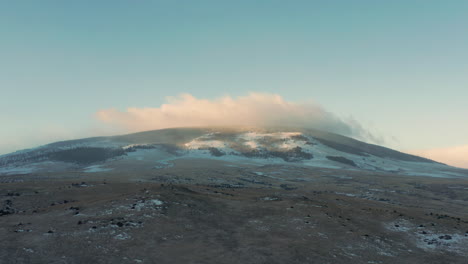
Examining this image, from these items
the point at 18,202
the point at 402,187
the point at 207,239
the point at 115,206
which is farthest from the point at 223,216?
the point at 402,187

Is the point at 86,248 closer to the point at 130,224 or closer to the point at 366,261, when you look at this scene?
the point at 130,224

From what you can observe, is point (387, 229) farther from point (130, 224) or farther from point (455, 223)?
point (130, 224)

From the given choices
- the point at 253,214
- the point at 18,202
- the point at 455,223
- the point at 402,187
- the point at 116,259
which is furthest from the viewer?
the point at 402,187

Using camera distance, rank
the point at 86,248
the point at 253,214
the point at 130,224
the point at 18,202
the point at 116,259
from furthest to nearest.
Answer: the point at 18,202 → the point at 253,214 → the point at 130,224 → the point at 86,248 → the point at 116,259

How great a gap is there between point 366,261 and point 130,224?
87.0 ft

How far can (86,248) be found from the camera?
3073cm

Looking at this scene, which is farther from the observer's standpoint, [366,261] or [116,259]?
[366,261]

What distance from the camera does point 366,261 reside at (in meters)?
32.3

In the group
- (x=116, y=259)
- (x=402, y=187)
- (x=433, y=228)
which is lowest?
(x=402, y=187)

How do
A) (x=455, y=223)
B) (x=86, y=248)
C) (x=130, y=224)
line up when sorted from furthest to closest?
1. (x=455, y=223)
2. (x=130, y=224)
3. (x=86, y=248)

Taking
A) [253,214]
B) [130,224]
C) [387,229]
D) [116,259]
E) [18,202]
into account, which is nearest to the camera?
[116,259]

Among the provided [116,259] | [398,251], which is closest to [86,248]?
[116,259]

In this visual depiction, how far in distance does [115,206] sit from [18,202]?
24.5 meters

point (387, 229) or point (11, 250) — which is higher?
point (11, 250)
